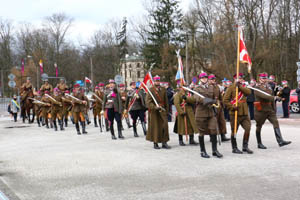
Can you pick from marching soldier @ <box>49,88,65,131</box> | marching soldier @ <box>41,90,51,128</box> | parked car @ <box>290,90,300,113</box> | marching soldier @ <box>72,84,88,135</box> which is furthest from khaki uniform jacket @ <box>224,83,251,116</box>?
parked car @ <box>290,90,300,113</box>

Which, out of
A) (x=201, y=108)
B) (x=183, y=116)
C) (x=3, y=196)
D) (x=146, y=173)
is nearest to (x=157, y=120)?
(x=183, y=116)

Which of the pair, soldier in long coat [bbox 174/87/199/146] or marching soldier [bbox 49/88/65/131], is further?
marching soldier [bbox 49/88/65/131]

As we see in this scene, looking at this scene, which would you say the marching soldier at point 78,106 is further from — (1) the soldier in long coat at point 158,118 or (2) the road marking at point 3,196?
(2) the road marking at point 3,196

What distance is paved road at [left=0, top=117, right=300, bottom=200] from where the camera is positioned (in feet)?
17.9

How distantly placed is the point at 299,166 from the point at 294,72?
33001 millimetres

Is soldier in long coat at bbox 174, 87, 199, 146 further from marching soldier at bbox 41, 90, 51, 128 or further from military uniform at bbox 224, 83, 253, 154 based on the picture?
marching soldier at bbox 41, 90, 51, 128

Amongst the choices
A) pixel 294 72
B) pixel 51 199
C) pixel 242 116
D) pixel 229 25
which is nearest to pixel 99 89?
pixel 242 116

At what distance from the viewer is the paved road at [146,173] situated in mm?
5453

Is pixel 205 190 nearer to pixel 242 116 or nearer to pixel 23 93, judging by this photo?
pixel 242 116

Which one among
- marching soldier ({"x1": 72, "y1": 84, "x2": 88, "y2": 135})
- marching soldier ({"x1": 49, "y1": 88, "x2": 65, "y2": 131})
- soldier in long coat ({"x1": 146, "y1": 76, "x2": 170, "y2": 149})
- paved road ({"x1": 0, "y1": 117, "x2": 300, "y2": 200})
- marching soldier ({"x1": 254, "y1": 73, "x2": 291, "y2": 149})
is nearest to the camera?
paved road ({"x1": 0, "y1": 117, "x2": 300, "y2": 200})

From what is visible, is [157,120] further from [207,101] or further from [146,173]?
[146,173]

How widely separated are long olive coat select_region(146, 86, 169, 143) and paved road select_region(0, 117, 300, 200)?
0.38 meters

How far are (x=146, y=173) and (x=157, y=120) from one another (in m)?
3.13

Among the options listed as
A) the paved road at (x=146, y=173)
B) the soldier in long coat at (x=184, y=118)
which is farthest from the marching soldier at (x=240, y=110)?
the soldier in long coat at (x=184, y=118)
